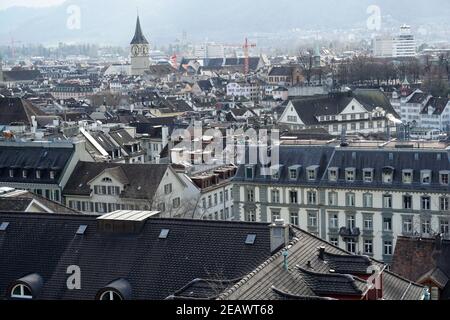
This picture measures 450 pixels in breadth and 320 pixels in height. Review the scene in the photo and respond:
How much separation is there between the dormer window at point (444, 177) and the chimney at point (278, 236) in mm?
10112

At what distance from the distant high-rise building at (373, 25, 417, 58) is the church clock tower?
26.8 metres

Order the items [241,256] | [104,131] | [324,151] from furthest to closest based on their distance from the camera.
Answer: [104,131]
[324,151]
[241,256]

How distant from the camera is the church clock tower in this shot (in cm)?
9244

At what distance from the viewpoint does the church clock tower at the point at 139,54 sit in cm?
9244

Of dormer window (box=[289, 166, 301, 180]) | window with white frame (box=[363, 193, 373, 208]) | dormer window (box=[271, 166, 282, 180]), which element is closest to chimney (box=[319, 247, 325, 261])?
window with white frame (box=[363, 193, 373, 208])

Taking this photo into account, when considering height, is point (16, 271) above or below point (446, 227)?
above

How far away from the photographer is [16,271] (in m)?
9.02

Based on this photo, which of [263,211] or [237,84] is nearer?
[263,211]

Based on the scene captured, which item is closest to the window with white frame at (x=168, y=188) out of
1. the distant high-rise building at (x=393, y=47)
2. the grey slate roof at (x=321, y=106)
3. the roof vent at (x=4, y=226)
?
the roof vent at (x=4, y=226)

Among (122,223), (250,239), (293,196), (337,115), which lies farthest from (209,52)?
(250,239)

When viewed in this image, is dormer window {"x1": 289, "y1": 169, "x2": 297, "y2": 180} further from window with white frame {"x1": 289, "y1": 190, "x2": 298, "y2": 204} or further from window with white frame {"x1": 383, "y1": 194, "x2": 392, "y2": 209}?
window with white frame {"x1": 383, "y1": 194, "x2": 392, "y2": 209}
